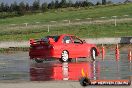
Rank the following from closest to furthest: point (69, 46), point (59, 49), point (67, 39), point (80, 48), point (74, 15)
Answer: point (59, 49)
point (69, 46)
point (67, 39)
point (80, 48)
point (74, 15)

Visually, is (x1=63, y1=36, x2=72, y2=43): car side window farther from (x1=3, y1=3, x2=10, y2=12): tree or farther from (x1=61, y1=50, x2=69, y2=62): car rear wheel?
(x1=3, y1=3, x2=10, y2=12): tree

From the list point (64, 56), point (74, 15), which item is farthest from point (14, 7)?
point (64, 56)

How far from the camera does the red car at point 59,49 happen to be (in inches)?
1071

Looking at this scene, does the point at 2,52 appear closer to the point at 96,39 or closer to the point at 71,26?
the point at 96,39

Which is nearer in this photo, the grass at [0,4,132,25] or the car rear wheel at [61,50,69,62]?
the car rear wheel at [61,50,69,62]

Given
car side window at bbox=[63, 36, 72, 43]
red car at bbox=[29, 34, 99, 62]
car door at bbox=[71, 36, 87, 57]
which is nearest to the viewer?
red car at bbox=[29, 34, 99, 62]

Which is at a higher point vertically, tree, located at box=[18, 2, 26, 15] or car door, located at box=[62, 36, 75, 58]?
car door, located at box=[62, 36, 75, 58]

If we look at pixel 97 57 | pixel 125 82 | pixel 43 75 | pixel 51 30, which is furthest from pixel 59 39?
pixel 51 30

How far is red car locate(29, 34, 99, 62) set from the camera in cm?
2720

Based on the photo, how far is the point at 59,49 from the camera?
90.3ft

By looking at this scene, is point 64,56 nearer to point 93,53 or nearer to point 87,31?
point 93,53

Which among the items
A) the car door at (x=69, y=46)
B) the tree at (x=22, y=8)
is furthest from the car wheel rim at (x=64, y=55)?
the tree at (x=22, y=8)

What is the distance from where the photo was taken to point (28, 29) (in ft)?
178

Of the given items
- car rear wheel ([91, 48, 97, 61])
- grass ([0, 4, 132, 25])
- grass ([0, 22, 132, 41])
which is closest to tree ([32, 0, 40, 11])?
grass ([0, 4, 132, 25])
